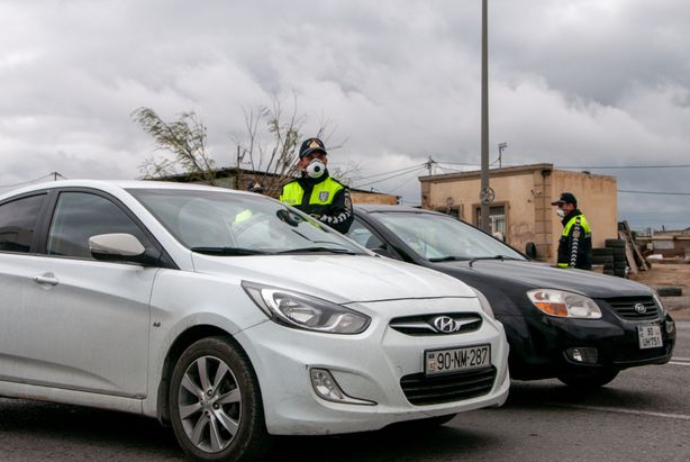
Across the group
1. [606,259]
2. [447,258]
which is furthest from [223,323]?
[606,259]

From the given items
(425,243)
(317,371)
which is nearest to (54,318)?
(317,371)

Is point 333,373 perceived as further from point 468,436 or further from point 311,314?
point 468,436

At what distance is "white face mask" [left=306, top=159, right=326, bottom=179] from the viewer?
26.9 ft

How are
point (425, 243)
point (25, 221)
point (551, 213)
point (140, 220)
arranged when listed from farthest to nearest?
1. point (551, 213)
2. point (425, 243)
3. point (25, 221)
4. point (140, 220)

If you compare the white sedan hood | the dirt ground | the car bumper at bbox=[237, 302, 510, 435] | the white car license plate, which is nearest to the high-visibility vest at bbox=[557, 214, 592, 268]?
the white car license plate

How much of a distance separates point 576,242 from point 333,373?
8076 millimetres

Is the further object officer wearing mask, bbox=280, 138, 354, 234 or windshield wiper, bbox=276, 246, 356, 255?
officer wearing mask, bbox=280, 138, 354, 234

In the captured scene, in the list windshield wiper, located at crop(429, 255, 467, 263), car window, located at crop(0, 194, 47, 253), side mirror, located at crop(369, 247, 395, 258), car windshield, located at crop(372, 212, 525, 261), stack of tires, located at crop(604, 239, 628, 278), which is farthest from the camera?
stack of tires, located at crop(604, 239, 628, 278)

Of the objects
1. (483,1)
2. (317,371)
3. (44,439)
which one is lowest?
(44,439)

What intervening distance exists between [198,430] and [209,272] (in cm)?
78

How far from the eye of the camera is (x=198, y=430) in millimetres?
4602

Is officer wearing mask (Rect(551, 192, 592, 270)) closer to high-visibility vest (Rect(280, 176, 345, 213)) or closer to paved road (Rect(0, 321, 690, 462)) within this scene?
high-visibility vest (Rect(280, 176, 345, 213))

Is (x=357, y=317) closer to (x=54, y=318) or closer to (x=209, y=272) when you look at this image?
(x=209, y=272)

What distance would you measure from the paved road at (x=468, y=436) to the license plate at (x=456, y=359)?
0.53 m
